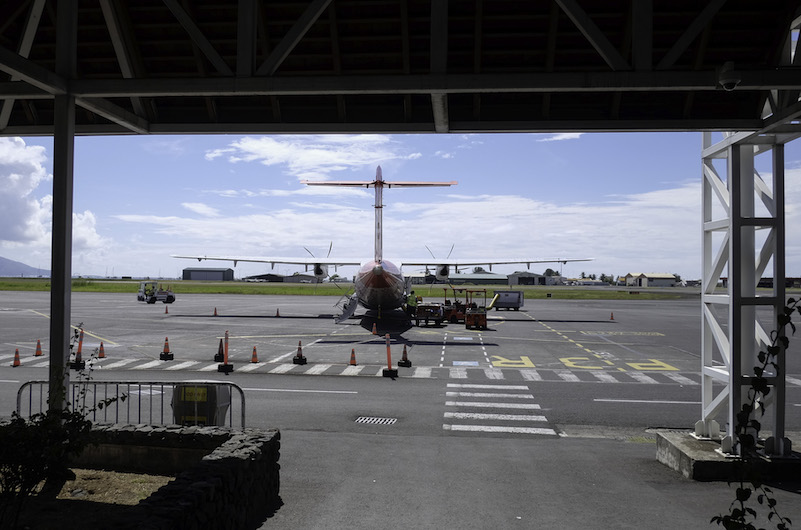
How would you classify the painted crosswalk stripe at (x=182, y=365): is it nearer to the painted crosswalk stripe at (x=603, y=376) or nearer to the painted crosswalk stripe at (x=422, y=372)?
the painted crosswalk stripe at (x=422, y=372)

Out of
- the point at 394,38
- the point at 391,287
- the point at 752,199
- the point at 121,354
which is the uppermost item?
the point at 394,38

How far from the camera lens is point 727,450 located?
33.3 feet

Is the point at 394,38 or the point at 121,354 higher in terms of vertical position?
the point at 394,38

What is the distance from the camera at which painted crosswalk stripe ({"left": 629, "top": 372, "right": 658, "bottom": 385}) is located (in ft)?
62.5

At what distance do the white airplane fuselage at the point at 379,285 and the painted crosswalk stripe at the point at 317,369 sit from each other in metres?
12.7

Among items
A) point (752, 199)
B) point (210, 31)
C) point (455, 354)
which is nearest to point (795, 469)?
point (752, 199)

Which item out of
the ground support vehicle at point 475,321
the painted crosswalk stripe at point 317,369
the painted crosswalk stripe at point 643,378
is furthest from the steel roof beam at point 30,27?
the ground support vehicle at point 475,321

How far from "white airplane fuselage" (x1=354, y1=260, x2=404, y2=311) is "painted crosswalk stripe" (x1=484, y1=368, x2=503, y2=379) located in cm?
1402

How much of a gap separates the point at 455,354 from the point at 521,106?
16.3m

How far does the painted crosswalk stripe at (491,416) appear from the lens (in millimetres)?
14141

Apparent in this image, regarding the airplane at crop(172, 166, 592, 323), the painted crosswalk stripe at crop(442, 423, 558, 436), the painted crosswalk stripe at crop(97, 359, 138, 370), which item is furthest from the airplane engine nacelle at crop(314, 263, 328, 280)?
the painted crosswalk stripe at crop(442, 423, 558, 436)

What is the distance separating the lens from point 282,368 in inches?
820

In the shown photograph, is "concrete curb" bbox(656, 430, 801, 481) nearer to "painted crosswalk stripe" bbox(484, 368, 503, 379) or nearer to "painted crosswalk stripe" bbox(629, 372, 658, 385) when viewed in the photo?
"painted crosswalk stripe" bbox(629, 372, 658, 385)

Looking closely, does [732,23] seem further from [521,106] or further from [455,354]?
[455,354]
